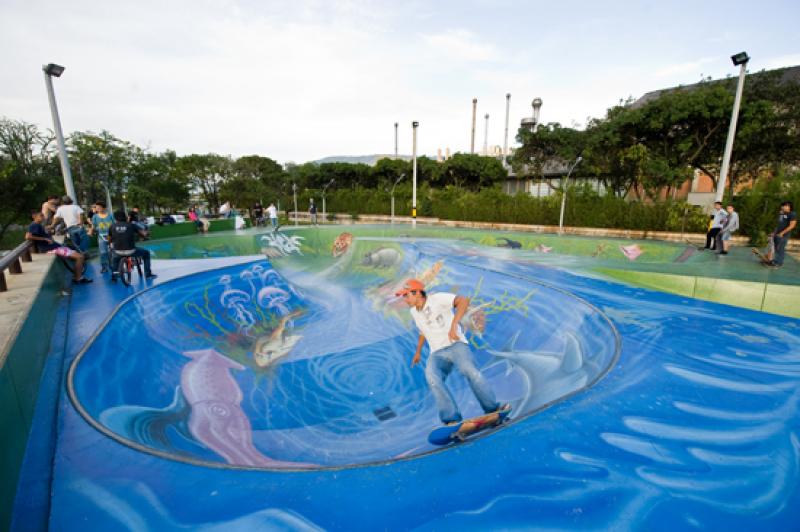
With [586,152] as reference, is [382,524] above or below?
below

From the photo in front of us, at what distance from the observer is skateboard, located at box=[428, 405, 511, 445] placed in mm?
3424

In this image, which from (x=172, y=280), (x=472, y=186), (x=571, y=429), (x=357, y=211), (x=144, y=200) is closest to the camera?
(x=571, y=429)

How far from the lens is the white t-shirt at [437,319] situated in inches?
145

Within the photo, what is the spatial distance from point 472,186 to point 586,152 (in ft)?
53.5

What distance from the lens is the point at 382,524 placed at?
91.5 inches

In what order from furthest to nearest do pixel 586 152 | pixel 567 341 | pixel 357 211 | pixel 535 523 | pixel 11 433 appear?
pixel 357 211 < pixel 586 152 < pixel 567 341 < pixel 11 433 < pixel 535 523

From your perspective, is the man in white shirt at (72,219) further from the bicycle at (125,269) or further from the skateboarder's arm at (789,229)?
the skateboarder's arm at (789,229)

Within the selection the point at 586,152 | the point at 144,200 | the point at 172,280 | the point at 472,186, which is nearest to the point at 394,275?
the point at 172,280

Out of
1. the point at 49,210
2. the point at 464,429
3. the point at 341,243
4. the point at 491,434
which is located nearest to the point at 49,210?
the point at 49,210

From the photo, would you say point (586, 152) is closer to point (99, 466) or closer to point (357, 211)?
point (357, 211)

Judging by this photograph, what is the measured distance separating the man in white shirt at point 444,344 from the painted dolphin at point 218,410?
1684 mm

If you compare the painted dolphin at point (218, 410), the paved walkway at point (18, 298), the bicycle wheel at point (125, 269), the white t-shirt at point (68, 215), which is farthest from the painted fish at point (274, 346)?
the white t-shirt at point (68, 215)

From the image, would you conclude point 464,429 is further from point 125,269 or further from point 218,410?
point 125,269

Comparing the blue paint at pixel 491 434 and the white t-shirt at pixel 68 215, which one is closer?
the blue paint at pixel 491 434
